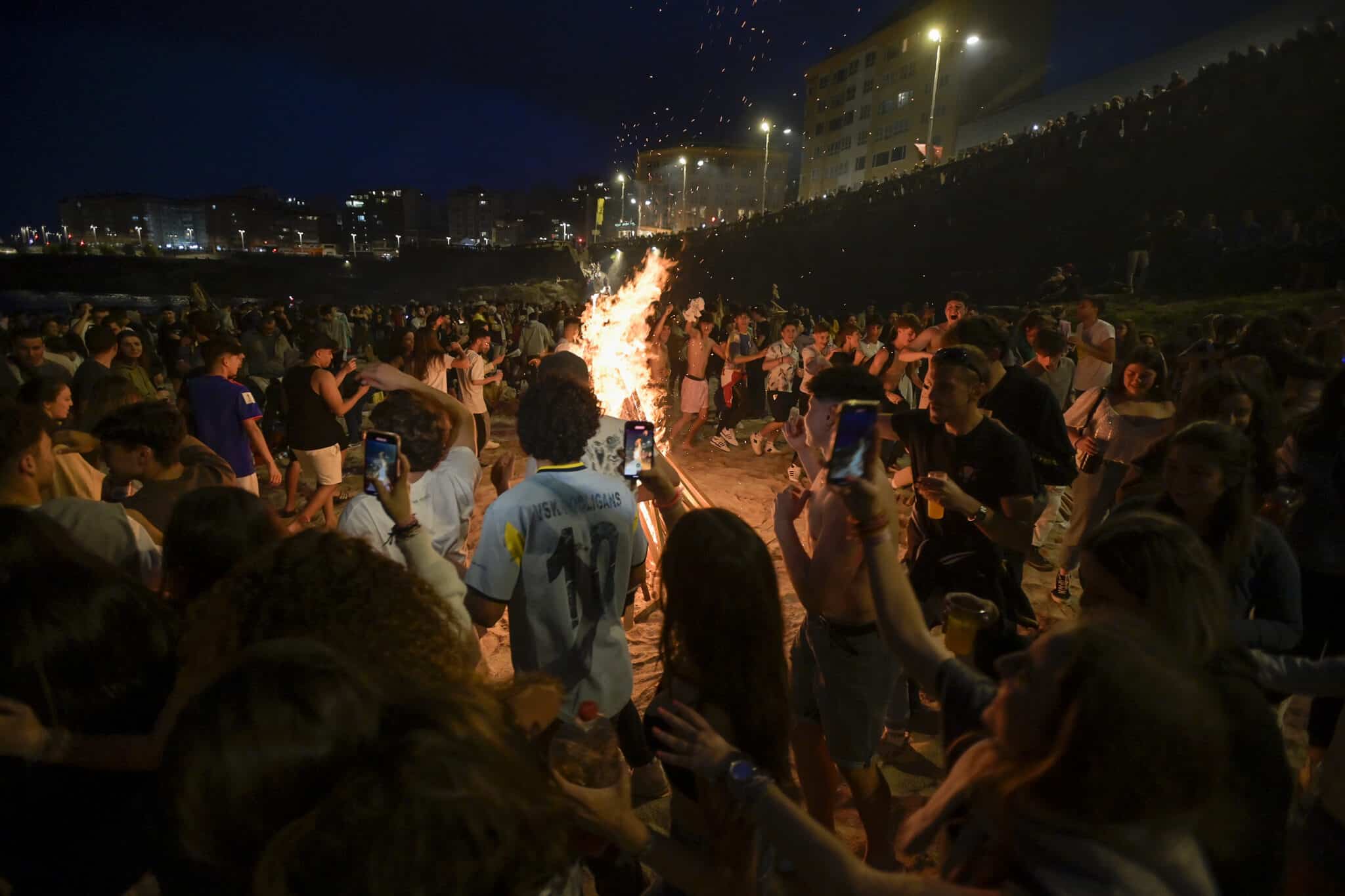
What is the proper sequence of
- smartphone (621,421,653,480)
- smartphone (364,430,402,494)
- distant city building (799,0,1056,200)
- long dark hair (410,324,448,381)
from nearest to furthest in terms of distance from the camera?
smartphone (364,430,402,494) < smartphone (621,421,653,480) < long dark hair (410,324,448,381) < distant city building (799,0,1056,200)

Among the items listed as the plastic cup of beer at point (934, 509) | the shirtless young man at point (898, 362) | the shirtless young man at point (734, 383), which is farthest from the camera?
the shirtless young man at point (734, 383)

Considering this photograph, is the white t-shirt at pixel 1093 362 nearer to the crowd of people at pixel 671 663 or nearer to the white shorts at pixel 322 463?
the crowd of people at pixel 671 663

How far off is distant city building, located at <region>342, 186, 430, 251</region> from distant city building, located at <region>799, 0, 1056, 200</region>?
144 metres

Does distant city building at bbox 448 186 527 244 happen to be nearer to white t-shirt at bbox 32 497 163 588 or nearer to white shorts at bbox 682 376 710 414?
white shorts at bbox 682 376 710 414

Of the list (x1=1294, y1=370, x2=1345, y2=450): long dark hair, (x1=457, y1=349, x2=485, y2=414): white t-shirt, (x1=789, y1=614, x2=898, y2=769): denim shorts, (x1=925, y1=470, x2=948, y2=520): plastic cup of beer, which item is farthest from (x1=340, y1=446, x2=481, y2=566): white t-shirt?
(x1=457, y1=349, x2=485, y2=414): white t-shirt

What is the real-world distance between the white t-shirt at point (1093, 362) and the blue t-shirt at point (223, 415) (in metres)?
9.14

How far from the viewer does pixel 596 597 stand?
3.22m

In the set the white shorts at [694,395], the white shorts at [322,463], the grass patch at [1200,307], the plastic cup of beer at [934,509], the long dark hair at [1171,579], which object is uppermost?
the grass patch at [1200,307]

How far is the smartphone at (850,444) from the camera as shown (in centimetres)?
246

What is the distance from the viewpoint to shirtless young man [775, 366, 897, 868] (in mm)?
3178

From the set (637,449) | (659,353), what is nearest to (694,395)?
(659,353)

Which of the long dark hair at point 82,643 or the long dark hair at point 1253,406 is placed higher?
the long dark hair at point 1253,406

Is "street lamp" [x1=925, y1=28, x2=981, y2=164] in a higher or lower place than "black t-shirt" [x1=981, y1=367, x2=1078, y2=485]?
higher

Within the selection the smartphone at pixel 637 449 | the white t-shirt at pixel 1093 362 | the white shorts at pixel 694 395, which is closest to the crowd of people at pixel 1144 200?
the white t-shirt at pixel 1093 362
